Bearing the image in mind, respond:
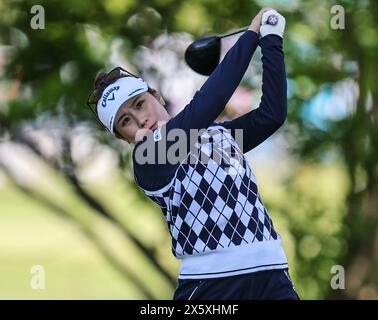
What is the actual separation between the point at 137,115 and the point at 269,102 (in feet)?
1.20

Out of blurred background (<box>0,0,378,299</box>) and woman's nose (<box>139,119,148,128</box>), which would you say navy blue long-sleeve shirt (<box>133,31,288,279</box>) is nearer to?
woman's nose (<box>139,119,148,128</box>)

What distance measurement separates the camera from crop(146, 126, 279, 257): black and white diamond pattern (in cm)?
241

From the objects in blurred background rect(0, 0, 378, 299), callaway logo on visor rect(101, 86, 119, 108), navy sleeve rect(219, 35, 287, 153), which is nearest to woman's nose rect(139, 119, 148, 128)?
callaway logo on visor rect(101, 86, 119, 108)

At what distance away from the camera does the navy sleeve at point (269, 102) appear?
241 cm

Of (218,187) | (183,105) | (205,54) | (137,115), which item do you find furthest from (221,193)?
(183,105)

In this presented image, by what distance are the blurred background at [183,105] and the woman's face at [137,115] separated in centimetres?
253

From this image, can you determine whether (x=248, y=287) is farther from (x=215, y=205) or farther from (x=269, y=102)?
(x=269, y=102)

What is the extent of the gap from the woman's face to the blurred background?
253cm

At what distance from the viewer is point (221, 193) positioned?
7.90 ft

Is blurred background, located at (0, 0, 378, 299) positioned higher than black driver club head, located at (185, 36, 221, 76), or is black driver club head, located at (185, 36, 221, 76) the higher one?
blurred background, located at (0, 0, 378, 299)

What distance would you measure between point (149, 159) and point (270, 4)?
2.98 meters

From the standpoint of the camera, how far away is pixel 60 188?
570 cm

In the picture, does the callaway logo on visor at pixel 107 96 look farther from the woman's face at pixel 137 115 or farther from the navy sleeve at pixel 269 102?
the navy sleeve at pixel 269 102
